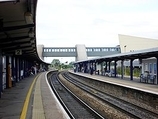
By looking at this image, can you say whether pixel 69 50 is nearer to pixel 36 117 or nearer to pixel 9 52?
pixel 9 52

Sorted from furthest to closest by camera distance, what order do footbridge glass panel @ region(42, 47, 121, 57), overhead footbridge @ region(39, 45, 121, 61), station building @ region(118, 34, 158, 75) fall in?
overhead footbridge @ region(39, 45, 121, 61) → footbridge glass panel @ region(42, 47, 121, 57) → station building @ region(118, 34, 158, 75)

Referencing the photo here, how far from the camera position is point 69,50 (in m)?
109

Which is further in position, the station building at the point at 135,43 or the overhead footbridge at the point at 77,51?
the overhead footbridge at the point at 77,51

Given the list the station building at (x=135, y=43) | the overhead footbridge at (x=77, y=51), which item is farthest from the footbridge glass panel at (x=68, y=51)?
the station building at (x=135, y=43)

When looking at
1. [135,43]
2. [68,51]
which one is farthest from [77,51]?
[135,43]

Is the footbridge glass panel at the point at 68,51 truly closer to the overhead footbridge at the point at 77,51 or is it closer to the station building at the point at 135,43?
the overhead footbridge at the point at 77,51

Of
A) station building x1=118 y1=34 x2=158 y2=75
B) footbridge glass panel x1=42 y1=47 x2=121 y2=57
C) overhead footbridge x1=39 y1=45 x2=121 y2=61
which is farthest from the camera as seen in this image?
overhead footbridge x1=39 y1=45 x2=121 y2=61

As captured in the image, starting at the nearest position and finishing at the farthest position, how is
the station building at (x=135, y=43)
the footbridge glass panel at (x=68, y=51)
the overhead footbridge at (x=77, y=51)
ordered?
the station building at (x=135, y=43), the footbridge glass panel at (x=68, y=51), the overhead footbridge at (x=77, y=51)

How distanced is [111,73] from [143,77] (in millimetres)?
15391

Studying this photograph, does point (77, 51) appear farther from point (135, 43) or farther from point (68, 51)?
point (135, 43)

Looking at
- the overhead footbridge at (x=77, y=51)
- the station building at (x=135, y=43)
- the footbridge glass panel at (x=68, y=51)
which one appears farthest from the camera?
the overhead footbridge at (x=77, y=51)

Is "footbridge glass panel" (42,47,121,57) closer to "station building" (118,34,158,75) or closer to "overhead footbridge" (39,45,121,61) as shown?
"overhead footbridge" (39,45,121,61)

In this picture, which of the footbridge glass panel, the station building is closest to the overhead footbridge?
the footbridge glass panel

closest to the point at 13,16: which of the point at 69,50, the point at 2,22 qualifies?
the point at 2,22
